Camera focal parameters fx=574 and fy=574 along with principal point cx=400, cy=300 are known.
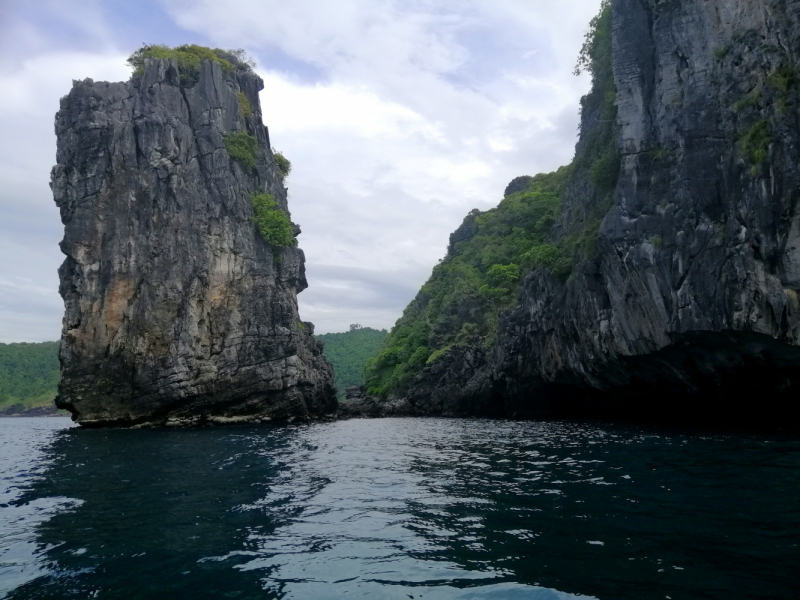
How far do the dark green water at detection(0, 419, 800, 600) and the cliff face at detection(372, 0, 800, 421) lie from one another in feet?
21.0

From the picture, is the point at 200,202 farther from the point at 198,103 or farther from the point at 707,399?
the point at 707,399

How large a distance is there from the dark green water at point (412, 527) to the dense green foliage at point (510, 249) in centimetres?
1980

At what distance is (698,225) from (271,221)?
29.5 metres

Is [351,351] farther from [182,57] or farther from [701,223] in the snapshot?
[701,223]

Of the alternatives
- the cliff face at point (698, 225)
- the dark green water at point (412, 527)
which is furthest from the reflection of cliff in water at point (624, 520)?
the cliff face at point (698, 225)

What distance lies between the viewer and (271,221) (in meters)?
43.0

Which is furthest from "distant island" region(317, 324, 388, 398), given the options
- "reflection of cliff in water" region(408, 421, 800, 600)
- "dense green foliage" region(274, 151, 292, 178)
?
"reflection of cliff in water" region(408, 421, 800, 600)

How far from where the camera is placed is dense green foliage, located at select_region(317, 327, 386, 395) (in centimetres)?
10856

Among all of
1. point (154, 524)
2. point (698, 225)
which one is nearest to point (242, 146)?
point (698, 225)

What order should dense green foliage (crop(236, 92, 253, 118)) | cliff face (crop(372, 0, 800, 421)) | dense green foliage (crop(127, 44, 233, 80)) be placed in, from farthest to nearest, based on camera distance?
dense green foliage (crop(236, 92, 253, 118)), dense green foliage (crop(127, 44, 233, 80)), cliff face (crop(372, 0, 800, 421))

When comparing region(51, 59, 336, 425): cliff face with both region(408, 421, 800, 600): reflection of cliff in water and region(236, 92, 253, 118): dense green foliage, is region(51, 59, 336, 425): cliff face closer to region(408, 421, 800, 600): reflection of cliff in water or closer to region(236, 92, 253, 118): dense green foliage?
region(236, 92, 253, 118): dense green foliage

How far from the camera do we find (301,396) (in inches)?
1596

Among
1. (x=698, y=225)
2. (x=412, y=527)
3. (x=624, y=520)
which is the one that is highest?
(x=698, y=225)

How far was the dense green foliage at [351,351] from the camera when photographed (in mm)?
108562
